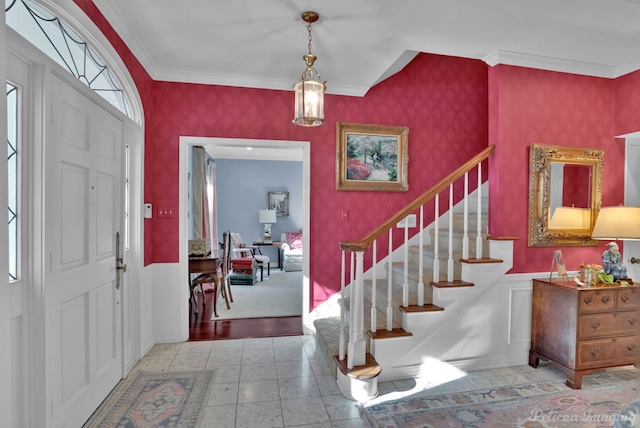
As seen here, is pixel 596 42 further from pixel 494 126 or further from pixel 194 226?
pixel 194 226

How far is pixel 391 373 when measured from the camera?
265 cm

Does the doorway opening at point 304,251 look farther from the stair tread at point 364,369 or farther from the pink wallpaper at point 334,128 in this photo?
the stair tread at point 364,369

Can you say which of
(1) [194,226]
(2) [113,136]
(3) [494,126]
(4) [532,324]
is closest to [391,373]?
(4) [532,324]

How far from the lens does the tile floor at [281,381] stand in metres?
2.18

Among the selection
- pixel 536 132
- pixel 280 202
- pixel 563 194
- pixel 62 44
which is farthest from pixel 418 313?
pixel 280 202

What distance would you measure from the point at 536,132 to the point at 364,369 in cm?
252

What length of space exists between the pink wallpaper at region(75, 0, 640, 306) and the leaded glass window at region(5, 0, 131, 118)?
0.73 feet

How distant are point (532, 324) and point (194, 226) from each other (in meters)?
5.09

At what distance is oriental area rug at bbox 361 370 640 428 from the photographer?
6.97ft

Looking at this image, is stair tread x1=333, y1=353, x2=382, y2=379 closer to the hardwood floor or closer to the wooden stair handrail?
the wooden stair handrail

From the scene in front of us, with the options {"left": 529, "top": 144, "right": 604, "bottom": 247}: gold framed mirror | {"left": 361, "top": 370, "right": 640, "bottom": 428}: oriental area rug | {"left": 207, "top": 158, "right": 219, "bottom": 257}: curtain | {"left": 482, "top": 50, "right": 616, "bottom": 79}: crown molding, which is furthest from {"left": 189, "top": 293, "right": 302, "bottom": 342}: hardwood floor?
{"left": 482, "top": 50, "right": 616, "bottom": 79}: crown molding

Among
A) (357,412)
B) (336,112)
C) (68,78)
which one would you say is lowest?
(357,412)

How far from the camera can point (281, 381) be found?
8.64 feet

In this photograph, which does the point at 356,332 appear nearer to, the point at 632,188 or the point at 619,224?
the point at 619,224
